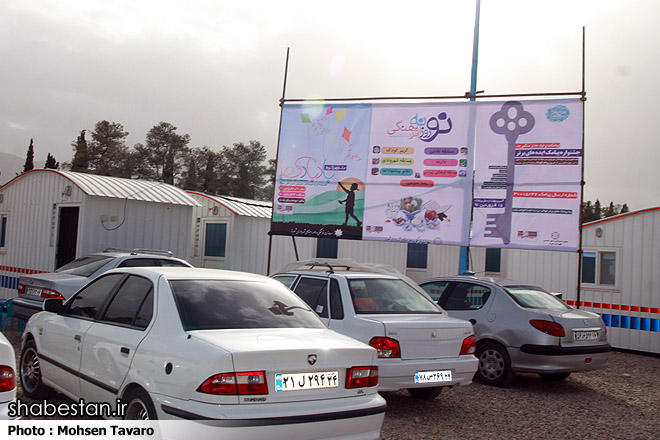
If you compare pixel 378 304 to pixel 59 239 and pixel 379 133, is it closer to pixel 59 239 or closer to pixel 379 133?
pixel 379 133

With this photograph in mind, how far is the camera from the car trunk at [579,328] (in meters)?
8.05

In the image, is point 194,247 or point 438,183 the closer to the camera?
point 438,183

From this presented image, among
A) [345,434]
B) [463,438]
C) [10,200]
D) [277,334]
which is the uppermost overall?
[10,200]

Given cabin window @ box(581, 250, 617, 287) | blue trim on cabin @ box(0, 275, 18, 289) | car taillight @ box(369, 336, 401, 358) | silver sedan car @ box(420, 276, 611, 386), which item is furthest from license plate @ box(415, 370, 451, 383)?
blue trim on cabin @ box(0, 275, 18, 289)

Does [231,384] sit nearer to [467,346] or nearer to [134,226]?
[467,346]

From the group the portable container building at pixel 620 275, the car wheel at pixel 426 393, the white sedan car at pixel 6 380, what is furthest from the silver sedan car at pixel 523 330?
the white sedan car at pixel 6 380

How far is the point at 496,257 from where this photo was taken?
15.3 metres

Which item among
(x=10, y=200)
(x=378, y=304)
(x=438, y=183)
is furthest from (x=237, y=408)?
(x=10, y=200)

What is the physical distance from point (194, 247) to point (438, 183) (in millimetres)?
9436

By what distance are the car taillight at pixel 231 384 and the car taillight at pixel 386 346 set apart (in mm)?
2432

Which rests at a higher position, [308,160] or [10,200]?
[308,160]

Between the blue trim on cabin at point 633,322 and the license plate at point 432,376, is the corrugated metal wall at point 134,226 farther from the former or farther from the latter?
the blue trim on cabin at point 633,322

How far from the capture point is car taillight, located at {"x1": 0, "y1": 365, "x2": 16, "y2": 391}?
3594mm

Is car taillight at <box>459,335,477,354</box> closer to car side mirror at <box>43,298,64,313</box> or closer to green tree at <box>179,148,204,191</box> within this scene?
car side mirror at <box>43,298,64,313</box>
